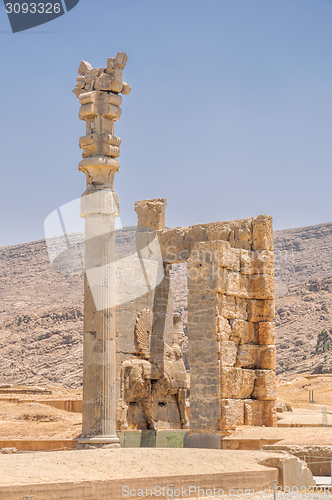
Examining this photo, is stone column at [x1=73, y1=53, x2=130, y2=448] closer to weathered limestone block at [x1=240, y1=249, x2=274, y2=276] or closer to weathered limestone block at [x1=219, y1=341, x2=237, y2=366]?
weathered limestone block at [x1=219, y1=341, x2=237, y2=366]

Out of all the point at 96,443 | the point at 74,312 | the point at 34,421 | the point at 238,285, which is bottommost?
the point at 34,421

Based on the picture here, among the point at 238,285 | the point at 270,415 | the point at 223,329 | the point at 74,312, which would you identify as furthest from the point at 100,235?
the point at 74,312

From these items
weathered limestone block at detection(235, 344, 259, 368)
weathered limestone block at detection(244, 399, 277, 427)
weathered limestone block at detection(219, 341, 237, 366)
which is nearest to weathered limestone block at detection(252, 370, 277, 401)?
weathered limestone block at detection(244, 399, 277, 427)

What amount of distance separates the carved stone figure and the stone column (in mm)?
2774

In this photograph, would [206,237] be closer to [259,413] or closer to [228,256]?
[228,256]

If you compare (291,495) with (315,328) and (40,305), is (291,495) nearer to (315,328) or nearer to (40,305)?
(315,328)

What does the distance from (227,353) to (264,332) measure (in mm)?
1418

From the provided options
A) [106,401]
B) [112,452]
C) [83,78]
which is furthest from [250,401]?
[83,78]

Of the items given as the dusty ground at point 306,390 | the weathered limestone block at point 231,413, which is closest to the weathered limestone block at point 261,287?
the weathered limestone block at point 231,413

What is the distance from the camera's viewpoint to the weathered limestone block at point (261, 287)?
48.0ft

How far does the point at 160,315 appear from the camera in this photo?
16.2m

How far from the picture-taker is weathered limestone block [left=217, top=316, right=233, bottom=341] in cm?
1339

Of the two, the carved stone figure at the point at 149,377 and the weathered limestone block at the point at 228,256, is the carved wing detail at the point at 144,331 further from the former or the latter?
the weathered limestone block at the point at 228,256

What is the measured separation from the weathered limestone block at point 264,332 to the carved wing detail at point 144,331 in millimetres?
2355
